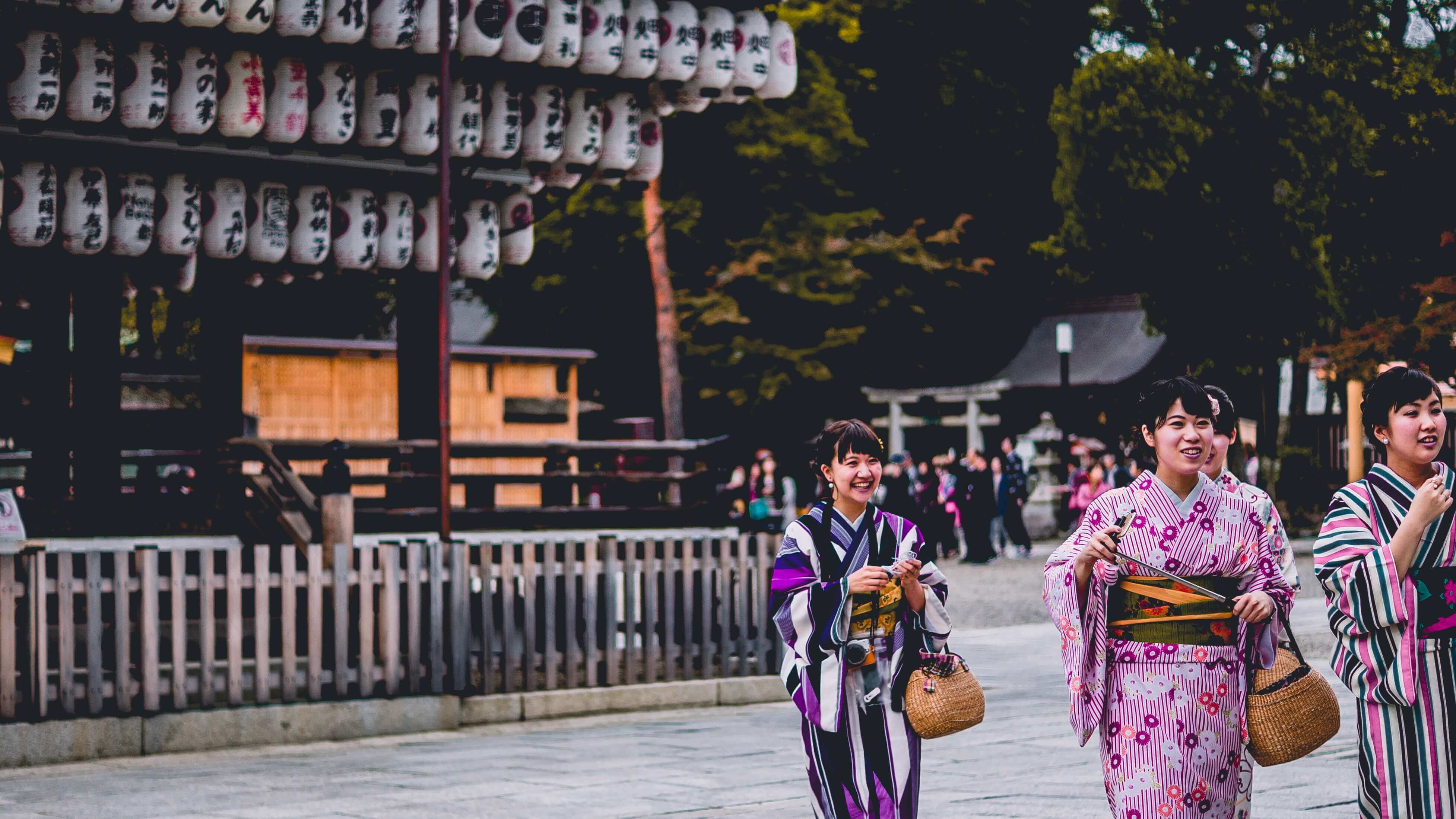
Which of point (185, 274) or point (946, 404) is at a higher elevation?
point (185, 274)

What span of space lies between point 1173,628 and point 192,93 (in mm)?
8266

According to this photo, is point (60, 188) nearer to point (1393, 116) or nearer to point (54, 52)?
point (54, 52)

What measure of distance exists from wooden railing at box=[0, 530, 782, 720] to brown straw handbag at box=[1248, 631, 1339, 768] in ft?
19.7

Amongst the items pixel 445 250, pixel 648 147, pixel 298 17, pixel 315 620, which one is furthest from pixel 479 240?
pixel 315 620

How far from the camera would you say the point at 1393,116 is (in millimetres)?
22172

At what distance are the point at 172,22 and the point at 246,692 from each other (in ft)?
14.2

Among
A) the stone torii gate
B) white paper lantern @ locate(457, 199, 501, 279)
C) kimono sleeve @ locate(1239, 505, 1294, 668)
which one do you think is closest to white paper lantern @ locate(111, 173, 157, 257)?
white paper lantern @ locate(457, 199, 501, 279)

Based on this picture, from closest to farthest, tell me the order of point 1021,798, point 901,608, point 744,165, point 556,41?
point 901,608
point 1021,798
point 556,41
point 744,165

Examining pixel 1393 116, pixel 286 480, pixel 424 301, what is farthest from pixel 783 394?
pixel 286 480

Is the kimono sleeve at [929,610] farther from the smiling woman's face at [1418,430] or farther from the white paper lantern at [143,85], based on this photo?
the white paper lantern at [143,85]

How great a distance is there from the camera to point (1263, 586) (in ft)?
14.9

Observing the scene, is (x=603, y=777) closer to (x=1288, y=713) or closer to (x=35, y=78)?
(x=1288, y=713)

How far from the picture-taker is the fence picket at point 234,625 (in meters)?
9.00

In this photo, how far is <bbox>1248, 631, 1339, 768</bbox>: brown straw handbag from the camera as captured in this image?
4.36 metres
